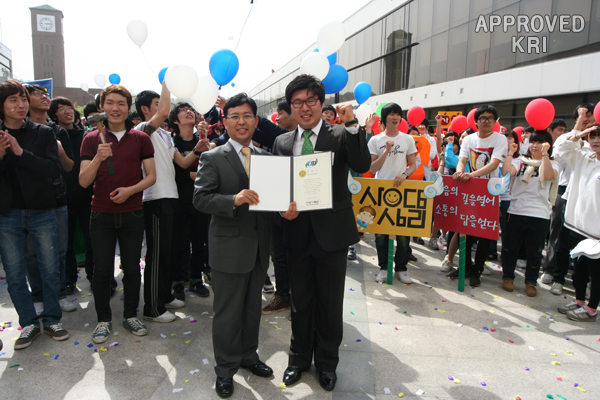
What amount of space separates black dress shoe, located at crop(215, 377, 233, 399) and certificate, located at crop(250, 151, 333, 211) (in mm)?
1192

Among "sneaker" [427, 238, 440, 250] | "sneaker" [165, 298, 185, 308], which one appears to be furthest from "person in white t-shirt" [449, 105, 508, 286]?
"sneaker" [165, 298, 185, 308]

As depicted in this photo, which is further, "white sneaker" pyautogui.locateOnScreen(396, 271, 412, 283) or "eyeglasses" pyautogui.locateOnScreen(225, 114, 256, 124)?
"white sneaker" pyautogui.locateOnScreen(396, 271, 412, 283)

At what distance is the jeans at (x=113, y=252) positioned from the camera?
9.93 ft

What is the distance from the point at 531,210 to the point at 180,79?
13.6ft

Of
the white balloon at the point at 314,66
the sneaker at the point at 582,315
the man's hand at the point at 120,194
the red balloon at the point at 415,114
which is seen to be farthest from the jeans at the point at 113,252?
the red balloon at the point at 415,114

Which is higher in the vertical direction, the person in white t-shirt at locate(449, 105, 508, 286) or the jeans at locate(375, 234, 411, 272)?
the person in white t-shirt at locate(449, 105, 508, 286)

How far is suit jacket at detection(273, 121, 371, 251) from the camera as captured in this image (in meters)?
2.37

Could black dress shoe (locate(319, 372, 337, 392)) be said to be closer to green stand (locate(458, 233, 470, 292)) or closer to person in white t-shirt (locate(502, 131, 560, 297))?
green stand (locate(458, 233, 470, 292))

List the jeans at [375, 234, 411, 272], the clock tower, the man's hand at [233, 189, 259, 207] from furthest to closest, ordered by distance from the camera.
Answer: the clock tower → the jeans at [375, 234, 411, 272] → the man's hand at [233, 189, 259, 207]

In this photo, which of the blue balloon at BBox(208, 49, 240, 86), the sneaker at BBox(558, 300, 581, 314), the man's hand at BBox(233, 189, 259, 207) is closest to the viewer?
the man's hand at BBox(233, 189, 259, 207)

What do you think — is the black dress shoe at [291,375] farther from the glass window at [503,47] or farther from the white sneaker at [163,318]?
the glass window at [503,47]

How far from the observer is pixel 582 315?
357 cm

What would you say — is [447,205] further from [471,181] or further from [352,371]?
[352,371]

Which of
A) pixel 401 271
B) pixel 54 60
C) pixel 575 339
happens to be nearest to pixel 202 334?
pixel 401 271
